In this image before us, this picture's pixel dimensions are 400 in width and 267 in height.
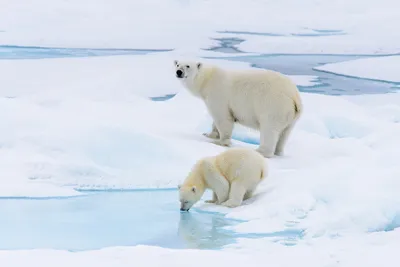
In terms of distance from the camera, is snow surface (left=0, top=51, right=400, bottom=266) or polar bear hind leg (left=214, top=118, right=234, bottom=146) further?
polar bear hind leg (left=214, top=118, right=234, bottom=146)

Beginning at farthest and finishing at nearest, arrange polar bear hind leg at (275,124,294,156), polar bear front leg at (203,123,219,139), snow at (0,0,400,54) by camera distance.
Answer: snow at (0,0,400,54), polar bear front leg at (203,123,219,139), polar bear hind leg at (275,124,294,156)

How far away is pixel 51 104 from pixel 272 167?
7.55 feet

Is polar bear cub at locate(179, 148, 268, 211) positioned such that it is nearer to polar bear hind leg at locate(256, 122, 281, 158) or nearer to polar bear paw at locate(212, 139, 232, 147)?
polar bear hind leg at locate(256, 122, 281, 158)

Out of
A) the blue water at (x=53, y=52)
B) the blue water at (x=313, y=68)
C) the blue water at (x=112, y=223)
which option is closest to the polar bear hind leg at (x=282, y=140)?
the blue water at (x=112, y=223)

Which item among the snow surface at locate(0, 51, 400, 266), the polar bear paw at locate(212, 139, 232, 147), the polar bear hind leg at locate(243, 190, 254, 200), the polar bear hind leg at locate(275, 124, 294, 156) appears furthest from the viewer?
the polar bear paw at locate(212, 139, 232, 147)

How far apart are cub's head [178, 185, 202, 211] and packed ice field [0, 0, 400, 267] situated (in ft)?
0.40

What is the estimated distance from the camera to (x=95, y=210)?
14.4 ft

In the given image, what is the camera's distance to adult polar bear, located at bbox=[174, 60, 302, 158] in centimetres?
579

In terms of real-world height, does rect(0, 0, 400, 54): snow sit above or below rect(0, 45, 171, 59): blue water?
below

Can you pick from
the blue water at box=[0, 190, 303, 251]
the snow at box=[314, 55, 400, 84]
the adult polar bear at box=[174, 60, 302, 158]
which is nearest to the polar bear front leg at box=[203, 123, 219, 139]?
the adult polar bear at box=[174, 60, 302, 158]

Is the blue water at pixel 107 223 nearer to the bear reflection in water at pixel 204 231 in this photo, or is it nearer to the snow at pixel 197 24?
the bear reflection in water at pixel 204 231

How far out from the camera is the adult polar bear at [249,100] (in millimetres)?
5785

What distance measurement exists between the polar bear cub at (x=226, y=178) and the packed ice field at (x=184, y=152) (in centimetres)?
9

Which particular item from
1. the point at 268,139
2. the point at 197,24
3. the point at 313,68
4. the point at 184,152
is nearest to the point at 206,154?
the point at 184,152
